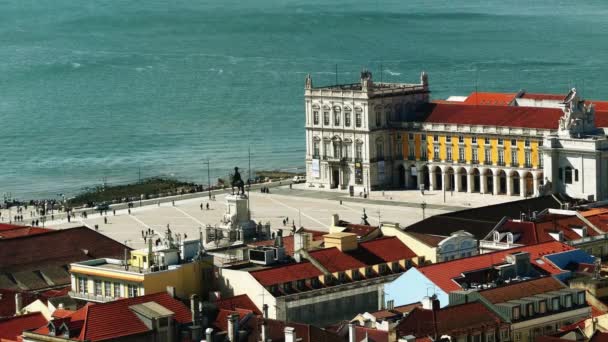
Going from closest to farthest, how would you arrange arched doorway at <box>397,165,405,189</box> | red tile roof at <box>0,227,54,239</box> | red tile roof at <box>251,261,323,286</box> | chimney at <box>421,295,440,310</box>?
chimney at <box>421,295,440,310</box> → red tile roof at <box>251,261,323,286</box> → red tile roof at <box>0,227,54,239</box> → arched doorway at <box>397,165,405,189</box>

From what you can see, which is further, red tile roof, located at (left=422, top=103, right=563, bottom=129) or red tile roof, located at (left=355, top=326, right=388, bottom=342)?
red tile roof, located at (left=422, top=103, right=563, bottom=129)

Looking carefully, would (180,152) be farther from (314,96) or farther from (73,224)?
(73,224)

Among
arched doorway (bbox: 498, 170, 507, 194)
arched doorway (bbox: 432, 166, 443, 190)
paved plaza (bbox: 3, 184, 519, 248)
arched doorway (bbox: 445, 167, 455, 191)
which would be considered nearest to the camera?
paved plaza (bbox: 3, 184, 519, 248)

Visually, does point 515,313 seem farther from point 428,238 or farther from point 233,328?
point 428,238

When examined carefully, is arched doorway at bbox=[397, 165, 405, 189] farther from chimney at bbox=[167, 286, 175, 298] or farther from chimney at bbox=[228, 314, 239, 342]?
chimney at bbox=[228, 314, 239, 342]

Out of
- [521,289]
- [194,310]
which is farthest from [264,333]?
[521,289]

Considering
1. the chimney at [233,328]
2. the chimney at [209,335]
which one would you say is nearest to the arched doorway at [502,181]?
the chimney at [233,328]

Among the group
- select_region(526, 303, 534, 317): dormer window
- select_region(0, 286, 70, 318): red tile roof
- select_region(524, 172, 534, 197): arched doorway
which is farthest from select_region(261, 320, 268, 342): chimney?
select_region(524, 172, 534, 197): arched doorway
